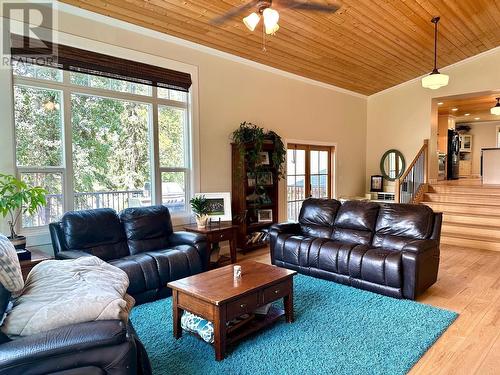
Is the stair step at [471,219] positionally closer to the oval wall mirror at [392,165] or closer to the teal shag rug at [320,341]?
the oval wall mirror at [392,165]

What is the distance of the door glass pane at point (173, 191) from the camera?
15.5 ft

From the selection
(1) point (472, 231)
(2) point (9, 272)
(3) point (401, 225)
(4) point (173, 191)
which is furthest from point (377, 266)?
(1) point (472, 231)

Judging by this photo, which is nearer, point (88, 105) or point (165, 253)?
point (165, 253)

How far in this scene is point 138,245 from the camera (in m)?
3.89

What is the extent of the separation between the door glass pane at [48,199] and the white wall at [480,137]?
47.1 ft

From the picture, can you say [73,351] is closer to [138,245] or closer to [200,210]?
[138,245]

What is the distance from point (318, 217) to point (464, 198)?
3812 millimetres

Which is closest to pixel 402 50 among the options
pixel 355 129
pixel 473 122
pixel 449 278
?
pixel 355 129

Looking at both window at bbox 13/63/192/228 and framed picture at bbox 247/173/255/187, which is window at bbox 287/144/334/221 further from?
window at bbox 13/63/192/228

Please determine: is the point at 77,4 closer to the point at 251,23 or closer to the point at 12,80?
the point at 12,80

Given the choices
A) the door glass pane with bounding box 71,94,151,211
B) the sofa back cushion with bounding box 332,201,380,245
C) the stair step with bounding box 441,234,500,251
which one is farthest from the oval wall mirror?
the door glass pane with bounding box 71,94,151,211

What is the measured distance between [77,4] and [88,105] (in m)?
1.08

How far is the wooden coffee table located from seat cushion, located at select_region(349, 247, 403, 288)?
3.63 ft

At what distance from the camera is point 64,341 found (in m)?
1.42
